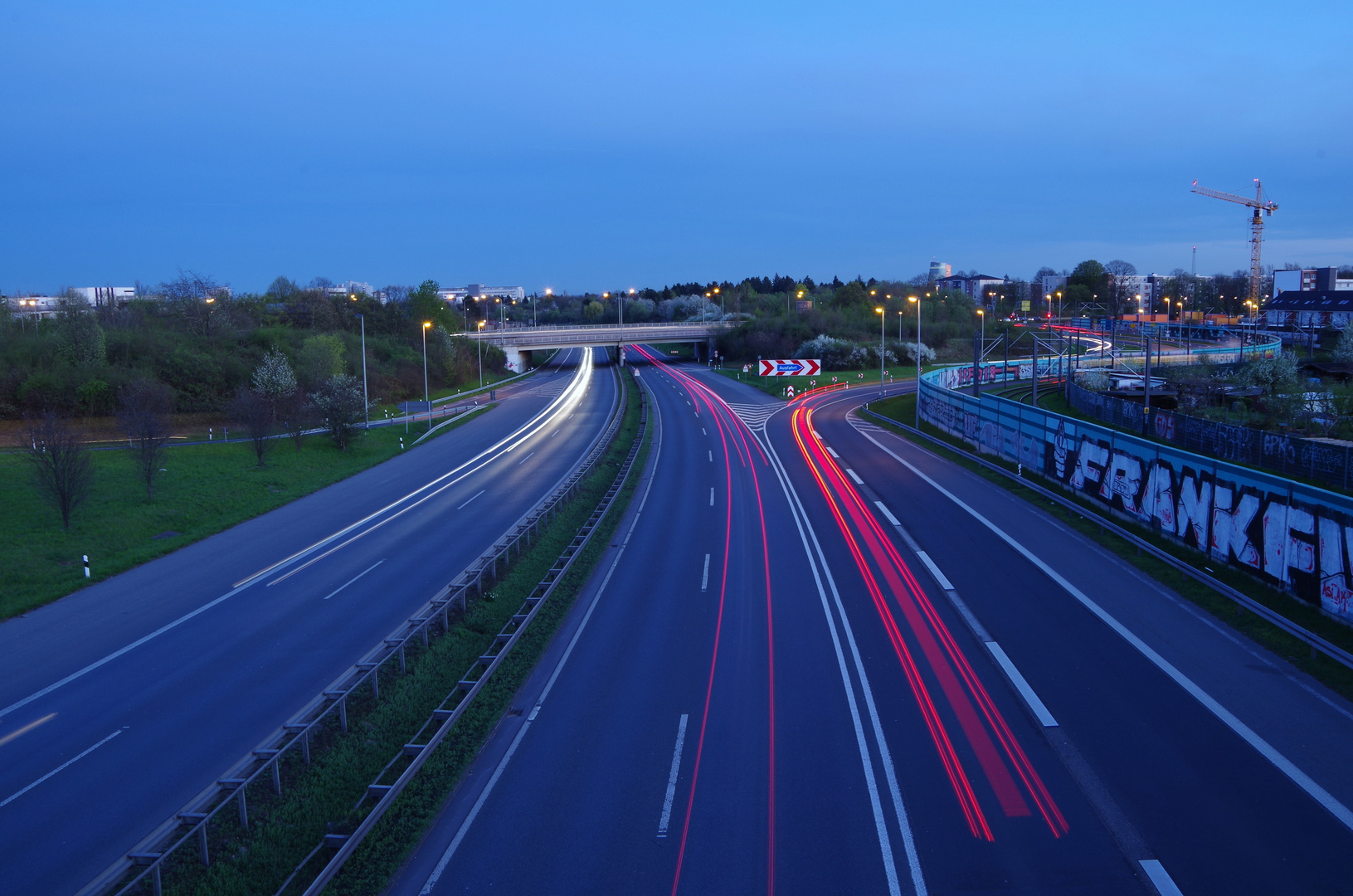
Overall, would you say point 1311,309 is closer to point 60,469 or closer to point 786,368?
point 786,368

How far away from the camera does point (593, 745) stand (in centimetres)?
1180

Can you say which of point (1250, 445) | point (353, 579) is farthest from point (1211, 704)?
point (1250, 445)

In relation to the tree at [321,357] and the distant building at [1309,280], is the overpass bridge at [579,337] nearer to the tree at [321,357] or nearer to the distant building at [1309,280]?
the tree at [321,357]

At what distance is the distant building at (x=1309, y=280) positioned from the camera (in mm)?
140500

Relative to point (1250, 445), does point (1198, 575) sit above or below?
below

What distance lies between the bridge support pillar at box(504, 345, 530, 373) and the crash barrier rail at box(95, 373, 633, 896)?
80974 millimetres

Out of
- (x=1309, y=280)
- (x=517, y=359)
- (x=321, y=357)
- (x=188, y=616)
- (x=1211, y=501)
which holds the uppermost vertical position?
(x=1309, y=280)

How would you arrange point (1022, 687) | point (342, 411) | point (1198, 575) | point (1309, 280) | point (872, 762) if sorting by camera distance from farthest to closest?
1. point (1309, 280)
2. point (342, 411)
3. point (1198, 575)
4. point (1022, 687)
5. point (872, 762)

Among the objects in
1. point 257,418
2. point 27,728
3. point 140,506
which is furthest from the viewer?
point 257,418

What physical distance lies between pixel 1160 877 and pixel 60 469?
3229 centimetres

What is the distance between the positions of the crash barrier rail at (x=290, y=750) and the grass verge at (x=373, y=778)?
0.60 ft

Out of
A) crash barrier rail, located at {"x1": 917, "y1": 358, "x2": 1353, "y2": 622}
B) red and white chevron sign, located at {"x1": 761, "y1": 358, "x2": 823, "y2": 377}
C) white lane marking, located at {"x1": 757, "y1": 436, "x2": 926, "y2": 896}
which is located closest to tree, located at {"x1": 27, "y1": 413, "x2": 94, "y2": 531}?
white lane marking, located at {"x1": 757, "y1": 436, "x2": 926, "y2": 896}

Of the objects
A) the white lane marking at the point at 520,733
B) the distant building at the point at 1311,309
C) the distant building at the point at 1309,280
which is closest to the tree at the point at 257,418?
the white lane marking at the point at 520,733

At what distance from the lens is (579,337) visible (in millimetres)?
101250
